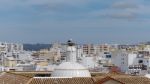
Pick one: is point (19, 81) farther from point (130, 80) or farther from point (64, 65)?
point (130, 80)

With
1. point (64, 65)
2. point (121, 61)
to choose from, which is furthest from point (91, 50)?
point (64, 65)

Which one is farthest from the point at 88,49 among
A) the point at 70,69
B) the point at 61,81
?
the point at 61,81

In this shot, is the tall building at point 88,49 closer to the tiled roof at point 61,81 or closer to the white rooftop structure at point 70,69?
the white rooftop structure at point 70,69

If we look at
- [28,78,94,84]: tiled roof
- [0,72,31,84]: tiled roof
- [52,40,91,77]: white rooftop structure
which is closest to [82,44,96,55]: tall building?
[52,40,91,77]: white rooftop structure

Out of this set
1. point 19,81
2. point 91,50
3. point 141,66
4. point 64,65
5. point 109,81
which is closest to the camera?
point 109,81

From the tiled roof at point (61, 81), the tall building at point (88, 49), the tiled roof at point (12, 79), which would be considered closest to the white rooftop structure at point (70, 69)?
the tiled roof at point (12, 79)

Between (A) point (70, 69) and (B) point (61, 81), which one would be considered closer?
(B) point (61, 81)

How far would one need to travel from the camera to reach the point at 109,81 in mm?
23328

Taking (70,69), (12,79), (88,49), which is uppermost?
(70,69)

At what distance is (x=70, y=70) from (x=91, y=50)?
169690 mm

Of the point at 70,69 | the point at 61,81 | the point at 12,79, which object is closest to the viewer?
the point at 61,81

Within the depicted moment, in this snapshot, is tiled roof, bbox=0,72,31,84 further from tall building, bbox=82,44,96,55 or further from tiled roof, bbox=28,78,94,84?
tall building, bbox=82,44,96,55

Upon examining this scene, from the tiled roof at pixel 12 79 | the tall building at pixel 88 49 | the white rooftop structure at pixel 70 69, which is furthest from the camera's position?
the tall building at pixel 88 49

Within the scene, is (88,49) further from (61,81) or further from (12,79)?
(61,81)
